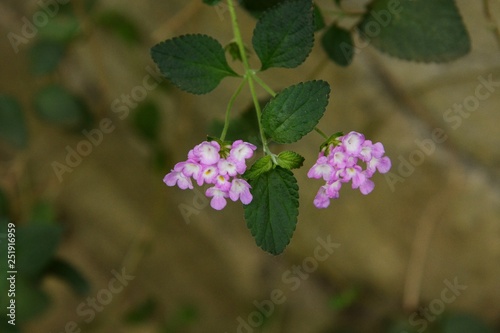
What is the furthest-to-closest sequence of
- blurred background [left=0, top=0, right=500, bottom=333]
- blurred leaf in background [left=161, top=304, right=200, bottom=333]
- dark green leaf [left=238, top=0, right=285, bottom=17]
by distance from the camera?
blurred leaf in background [left=161, top=304, right=200, bottom=333]
blurred background [left=0, top=0, right=500, bottom=333]
dark green leaf [left=238, top=0, right=285, bottom=17]

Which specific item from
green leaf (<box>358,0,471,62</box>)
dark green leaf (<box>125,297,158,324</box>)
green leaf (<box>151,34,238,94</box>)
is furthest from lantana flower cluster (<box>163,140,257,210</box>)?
dark green leaf (<box>125,297,158,324</box>)

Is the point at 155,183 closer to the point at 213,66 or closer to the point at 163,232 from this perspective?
the point at 163,232

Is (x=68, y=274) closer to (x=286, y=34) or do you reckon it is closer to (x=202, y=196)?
(x=202, y=196)

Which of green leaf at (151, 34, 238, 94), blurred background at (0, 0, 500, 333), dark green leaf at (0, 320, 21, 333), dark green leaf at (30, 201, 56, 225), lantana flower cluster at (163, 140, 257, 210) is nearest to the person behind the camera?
lantana flower cluster at (163, 140, 257, 210)

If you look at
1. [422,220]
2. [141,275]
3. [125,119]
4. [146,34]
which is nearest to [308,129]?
[422,220]

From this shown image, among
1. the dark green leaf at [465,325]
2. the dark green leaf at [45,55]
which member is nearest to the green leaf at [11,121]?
the dark green leaf at [45,55]

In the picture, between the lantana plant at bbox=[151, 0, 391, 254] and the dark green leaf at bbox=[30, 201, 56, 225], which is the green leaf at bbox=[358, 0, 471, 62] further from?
the dark green leaf at bbox=[30, 201, 56, 225]
